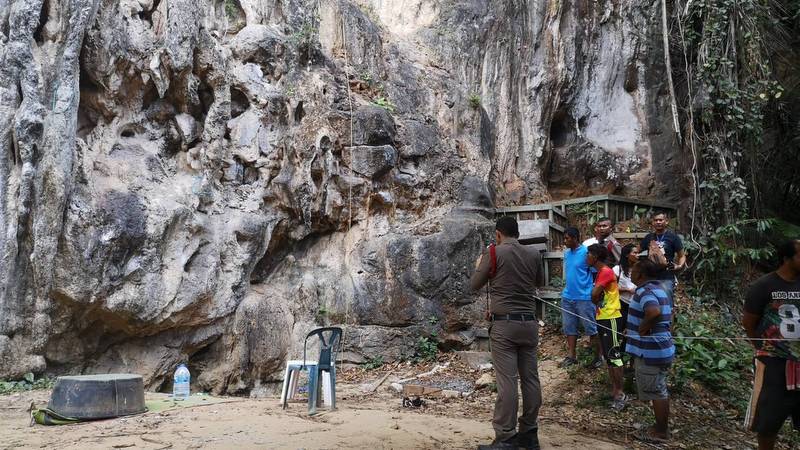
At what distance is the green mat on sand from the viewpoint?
4719 millimetres

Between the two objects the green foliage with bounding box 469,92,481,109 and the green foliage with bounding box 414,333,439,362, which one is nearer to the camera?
the green foliage with bounding box 414,333,439,362

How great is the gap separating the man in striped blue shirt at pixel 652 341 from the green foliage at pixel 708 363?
1.43m

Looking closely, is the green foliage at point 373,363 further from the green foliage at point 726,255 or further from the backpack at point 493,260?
the green foliage at point 726,255

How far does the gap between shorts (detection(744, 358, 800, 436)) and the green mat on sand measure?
469 cm

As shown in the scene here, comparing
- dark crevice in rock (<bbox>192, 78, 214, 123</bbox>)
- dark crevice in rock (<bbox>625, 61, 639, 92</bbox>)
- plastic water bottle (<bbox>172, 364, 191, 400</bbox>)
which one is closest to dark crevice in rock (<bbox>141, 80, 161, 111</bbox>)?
dark crevice in rock (<bbox>192, 78, 214, 123</bbox>)

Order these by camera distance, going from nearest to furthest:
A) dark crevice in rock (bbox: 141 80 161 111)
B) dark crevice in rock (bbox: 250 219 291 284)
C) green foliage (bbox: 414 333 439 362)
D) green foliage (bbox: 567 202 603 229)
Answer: dark crevice in rock (bbox: 141 80 161 111), green foliage (bbox: 414 333 439 362), dark crevice in rock (bbox: 250 219 291 284), green foliage (bbox: 567 202 603 229)

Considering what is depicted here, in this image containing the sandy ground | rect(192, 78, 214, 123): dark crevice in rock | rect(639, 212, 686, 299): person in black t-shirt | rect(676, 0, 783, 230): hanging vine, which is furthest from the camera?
rect(676, 0, 783, 230): hanging vine

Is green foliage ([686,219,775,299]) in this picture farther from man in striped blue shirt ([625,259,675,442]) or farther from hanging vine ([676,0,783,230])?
man in striped blue shirt ([625,259,675,442])

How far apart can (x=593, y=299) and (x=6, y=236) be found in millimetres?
6242

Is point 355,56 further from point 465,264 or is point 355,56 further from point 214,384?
point 214,384

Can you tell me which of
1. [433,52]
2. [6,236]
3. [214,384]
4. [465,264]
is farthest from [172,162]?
[433,52]

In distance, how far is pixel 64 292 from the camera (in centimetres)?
623

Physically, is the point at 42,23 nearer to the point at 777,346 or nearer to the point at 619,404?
the point at 619,404

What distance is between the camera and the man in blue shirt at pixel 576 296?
663cm
